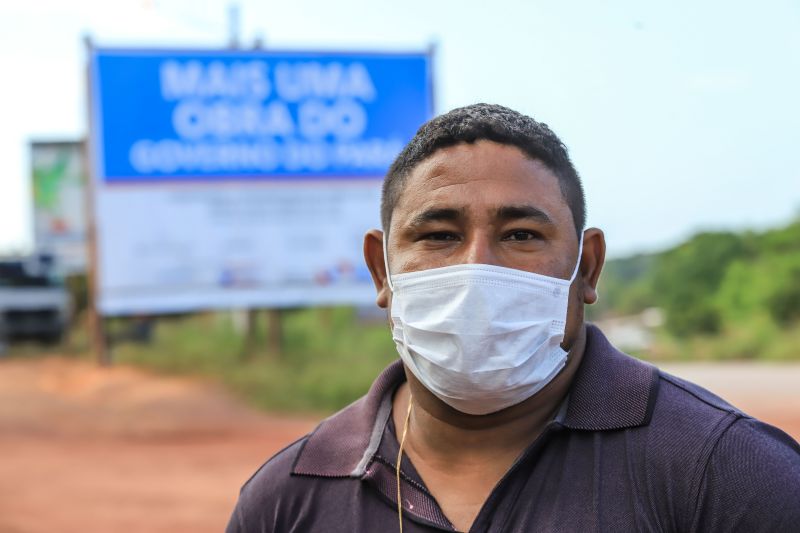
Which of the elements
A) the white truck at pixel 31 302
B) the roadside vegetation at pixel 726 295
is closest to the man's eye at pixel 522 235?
the roadside vegetation at pixel 726 295

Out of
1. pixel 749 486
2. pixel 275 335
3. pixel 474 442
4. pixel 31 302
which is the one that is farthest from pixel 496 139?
pixel 31 302

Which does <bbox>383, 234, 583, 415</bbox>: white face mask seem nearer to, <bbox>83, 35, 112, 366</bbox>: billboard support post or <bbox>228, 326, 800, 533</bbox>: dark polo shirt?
<bbox>228, 326, 800, 533</bbox>: dark polo shirt

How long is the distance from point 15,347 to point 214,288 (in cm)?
992

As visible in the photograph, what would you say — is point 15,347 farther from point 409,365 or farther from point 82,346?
point 409,365

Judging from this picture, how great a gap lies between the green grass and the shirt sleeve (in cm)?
1086

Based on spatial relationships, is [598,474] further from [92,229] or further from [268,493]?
[92,229]

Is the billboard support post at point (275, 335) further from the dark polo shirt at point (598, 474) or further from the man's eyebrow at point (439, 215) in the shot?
the man's eyebrow at point (439, 215)

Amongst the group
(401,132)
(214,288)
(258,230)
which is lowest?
(214,288)

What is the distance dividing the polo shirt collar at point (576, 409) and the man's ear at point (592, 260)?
91 millimetres

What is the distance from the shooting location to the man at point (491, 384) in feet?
5.35

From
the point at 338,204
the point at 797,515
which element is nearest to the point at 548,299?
the point at 797,515

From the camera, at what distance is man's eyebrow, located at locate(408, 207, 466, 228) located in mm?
1788

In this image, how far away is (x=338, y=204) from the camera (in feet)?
42.8

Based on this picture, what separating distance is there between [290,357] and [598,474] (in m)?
12.8
